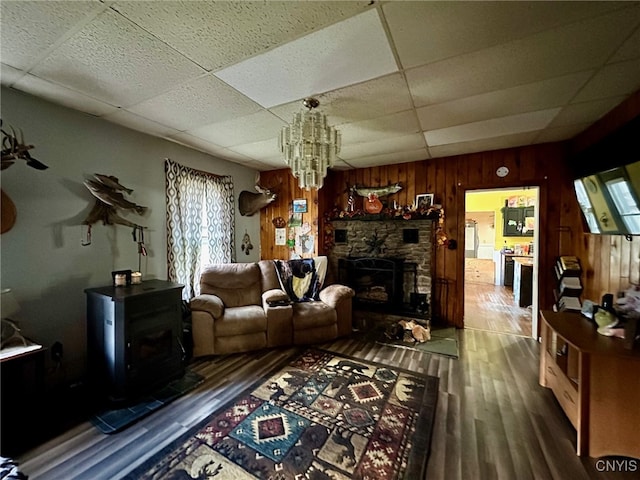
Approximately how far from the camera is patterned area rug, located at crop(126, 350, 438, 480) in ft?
4.84

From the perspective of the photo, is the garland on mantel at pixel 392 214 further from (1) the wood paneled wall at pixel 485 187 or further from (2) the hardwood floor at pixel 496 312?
(2) the hardwood floor at pixel 496 312

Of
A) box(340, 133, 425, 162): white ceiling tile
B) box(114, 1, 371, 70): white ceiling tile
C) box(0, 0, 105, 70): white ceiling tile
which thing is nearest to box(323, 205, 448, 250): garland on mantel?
box(340, 133, 425, 162): white ceiling tile

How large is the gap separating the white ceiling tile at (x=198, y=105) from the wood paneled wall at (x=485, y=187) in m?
2.02

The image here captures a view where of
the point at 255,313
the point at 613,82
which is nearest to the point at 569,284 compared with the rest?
the point at 613,82

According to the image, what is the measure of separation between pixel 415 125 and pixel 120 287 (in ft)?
10.4

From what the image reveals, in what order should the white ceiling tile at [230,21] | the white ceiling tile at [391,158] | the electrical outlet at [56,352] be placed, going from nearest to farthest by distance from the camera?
the white ceiling tile at [230,21] < the electrical outlet at [56,352] < the white ceiling tile at [391,158]

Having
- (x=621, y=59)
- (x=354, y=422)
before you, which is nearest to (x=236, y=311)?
(x=354, y=422)

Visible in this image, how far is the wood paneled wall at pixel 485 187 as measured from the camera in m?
2.67

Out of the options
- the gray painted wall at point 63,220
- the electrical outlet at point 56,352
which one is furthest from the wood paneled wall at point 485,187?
the electrical outlet at point 56,352

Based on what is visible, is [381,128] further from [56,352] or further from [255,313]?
[56,352]

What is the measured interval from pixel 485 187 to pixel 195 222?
3.94m

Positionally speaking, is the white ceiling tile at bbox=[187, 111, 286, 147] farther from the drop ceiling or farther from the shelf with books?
the shelf with books

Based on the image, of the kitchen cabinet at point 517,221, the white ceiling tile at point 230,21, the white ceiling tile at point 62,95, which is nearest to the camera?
the white ceiling tile at point 230,21

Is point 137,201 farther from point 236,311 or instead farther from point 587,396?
point 587,396
